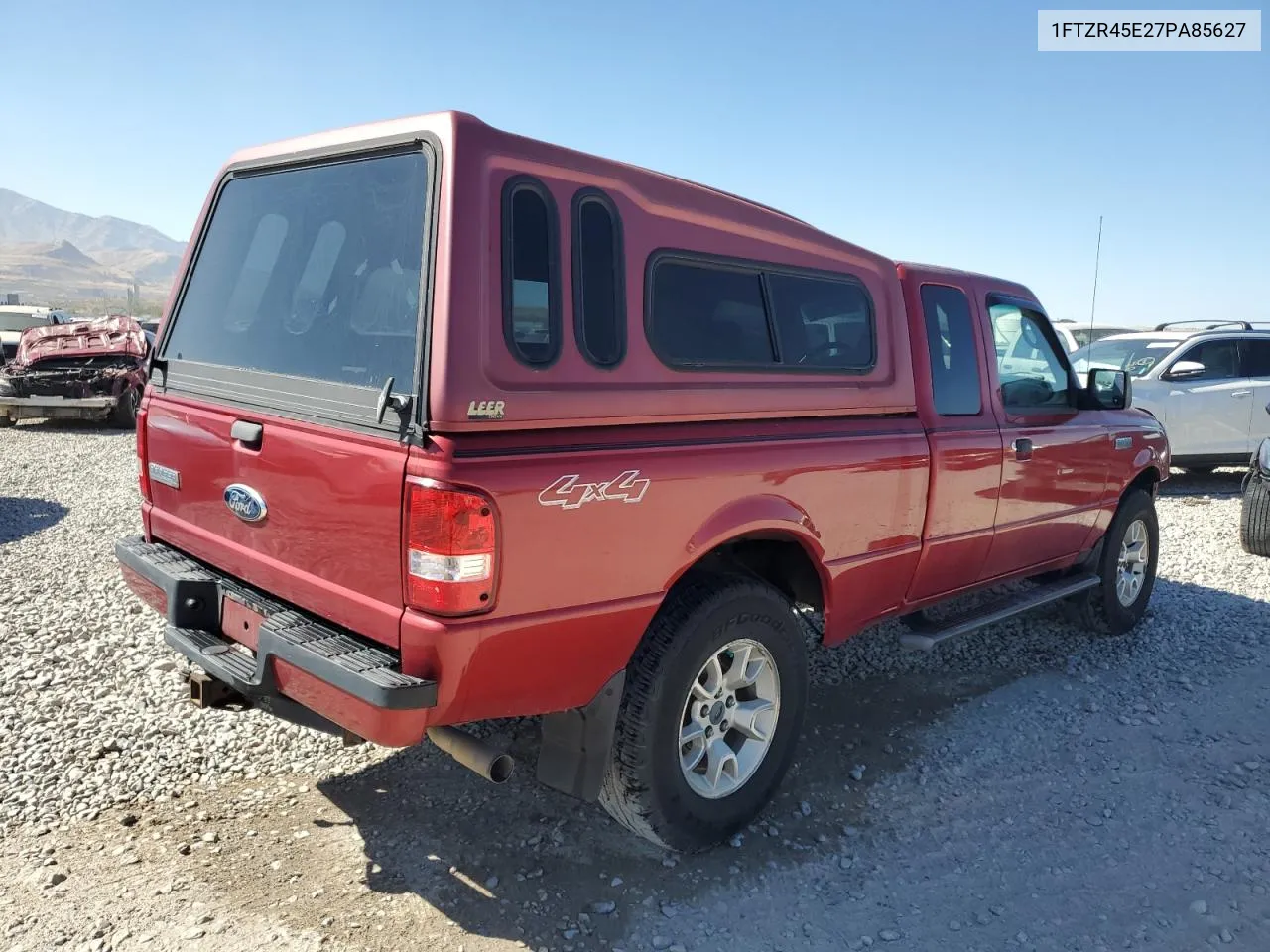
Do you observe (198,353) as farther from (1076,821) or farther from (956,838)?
(1076,821)

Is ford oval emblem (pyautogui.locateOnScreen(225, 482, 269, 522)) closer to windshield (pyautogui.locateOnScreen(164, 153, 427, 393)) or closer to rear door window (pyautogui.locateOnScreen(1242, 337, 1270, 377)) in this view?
windshield (pyautogui.locateOnScreen(164, 153, 427, 393))

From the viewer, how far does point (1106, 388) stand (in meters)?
4.95

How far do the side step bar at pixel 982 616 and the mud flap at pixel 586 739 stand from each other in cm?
174

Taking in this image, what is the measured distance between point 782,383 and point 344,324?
150 centimetres

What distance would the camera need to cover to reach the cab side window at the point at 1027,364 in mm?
4528

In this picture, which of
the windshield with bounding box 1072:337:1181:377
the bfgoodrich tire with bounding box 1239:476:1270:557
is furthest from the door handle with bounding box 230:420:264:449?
the windshield with bounding box 1072:337:1181:377

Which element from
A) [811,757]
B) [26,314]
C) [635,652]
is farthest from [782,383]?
[26,314]

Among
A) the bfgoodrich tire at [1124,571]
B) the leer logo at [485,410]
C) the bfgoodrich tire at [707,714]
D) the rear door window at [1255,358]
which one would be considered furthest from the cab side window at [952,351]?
the rear door window at [1255,358]

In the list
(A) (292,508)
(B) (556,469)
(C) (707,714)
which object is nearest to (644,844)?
(C) (707,714)

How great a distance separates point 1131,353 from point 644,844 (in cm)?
1031

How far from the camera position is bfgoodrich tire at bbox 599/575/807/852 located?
9.62 ft

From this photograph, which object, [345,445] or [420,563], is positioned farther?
[345,445]

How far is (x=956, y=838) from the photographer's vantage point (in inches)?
132

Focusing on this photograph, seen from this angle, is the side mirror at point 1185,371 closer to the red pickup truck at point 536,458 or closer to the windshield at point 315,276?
the red pickup truck at point 536,458
